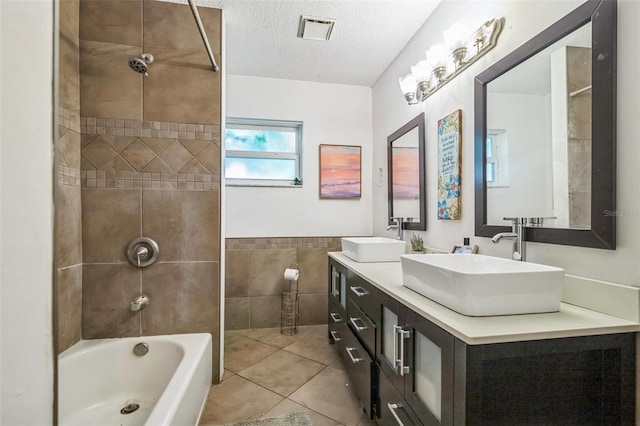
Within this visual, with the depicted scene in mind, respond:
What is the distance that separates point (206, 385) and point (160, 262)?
2.60ft

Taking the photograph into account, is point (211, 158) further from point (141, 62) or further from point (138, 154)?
point (141, 62)

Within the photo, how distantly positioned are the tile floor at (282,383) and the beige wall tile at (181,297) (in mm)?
416

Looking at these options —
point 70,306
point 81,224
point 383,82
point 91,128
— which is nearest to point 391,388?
point 70,306

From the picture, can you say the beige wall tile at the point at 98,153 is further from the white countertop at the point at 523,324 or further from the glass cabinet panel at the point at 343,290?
the white countertop at the point at 523,324

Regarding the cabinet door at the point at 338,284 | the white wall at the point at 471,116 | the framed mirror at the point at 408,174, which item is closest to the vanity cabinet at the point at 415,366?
the white wall at the point at 471,116

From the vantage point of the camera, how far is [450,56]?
1627 mm

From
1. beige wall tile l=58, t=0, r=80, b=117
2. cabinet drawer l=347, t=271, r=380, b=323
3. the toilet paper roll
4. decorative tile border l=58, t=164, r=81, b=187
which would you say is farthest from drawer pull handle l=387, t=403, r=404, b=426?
beige wall tile l=58, t=0, r=80, b=117

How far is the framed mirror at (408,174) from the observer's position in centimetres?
207

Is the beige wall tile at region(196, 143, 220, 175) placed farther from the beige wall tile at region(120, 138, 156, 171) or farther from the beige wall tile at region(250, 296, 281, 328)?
the beige wall tile at region(250, 296, 281, 328)

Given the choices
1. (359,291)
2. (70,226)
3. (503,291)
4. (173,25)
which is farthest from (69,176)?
(503,291)

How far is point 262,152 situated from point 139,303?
67.0 inches

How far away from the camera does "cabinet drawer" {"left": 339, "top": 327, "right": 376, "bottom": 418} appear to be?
4.74 feet

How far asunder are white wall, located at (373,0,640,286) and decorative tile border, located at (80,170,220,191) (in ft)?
4.87

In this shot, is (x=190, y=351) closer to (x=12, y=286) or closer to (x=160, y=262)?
(x=160, y=262)
